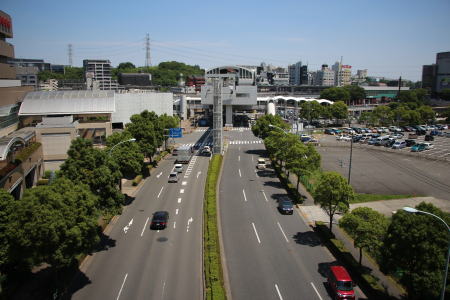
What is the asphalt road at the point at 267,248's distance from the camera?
83.4 ft

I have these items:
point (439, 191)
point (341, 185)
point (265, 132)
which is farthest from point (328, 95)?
point (341, 185)

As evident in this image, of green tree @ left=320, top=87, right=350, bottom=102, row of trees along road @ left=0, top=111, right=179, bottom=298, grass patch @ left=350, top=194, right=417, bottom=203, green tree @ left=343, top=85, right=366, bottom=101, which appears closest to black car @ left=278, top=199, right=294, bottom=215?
grass patch @ left=350, top=194, right=417, bottom=203

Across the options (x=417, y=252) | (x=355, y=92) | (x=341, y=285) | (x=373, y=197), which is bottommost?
(x=341, y=285)

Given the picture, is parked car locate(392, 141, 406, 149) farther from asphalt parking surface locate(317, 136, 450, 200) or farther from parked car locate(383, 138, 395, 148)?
asphalt parking surface locate(317, 136, 450, 200)

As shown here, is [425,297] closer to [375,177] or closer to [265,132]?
[375,177]

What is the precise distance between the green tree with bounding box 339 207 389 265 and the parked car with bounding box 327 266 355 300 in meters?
2.50

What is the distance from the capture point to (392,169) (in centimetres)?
6019

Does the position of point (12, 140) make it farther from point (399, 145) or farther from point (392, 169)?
point (399, 145)

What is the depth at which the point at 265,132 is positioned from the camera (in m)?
67.9

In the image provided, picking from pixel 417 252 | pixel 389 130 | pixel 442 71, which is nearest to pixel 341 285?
pixel 417 252

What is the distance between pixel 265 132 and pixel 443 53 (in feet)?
431

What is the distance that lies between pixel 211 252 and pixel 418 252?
590 inches

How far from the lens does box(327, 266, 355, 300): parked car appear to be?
78.0 ft

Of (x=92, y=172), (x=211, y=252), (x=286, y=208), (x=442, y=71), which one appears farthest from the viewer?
(x=442, y=71)
